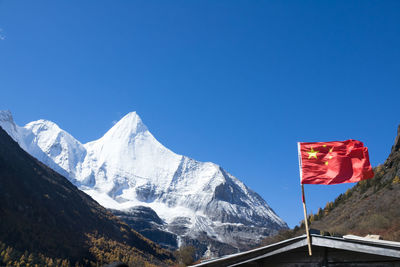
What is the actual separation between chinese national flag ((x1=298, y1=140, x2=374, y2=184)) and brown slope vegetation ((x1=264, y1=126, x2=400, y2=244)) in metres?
19.7

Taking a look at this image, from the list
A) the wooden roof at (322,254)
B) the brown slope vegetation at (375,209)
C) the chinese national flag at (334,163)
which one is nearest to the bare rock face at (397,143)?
the brown slope vegetation at (375,209)

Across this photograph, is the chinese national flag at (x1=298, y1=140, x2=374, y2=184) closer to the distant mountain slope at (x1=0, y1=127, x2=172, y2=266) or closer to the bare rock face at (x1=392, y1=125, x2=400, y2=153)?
the bare rock face at (x1=392, y1=125, x2=400, y2=153)

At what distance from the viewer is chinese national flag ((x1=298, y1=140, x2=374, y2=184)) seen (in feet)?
32.0

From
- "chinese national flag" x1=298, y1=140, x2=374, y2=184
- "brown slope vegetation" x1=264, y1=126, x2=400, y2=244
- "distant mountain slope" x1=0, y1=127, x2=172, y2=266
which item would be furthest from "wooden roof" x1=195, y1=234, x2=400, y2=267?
"distant mountain slope" x1=0, y1=127, x2=172, y2=266

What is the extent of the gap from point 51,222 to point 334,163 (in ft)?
450

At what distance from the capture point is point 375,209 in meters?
53.0

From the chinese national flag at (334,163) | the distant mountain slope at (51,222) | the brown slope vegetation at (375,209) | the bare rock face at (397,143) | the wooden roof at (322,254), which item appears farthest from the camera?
the distant mountain slope at (51,222)

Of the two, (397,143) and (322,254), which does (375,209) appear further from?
(322,254)

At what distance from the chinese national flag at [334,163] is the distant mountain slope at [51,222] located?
93.3 m

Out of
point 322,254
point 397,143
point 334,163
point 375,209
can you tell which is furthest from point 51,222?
point 334,163

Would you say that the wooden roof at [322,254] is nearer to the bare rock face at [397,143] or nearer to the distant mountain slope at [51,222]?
the bare rock face at [397,143]

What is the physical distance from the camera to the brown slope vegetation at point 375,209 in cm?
4347

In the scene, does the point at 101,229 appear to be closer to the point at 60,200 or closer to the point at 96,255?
the point at 60,200

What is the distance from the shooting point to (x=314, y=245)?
9.55 metres
